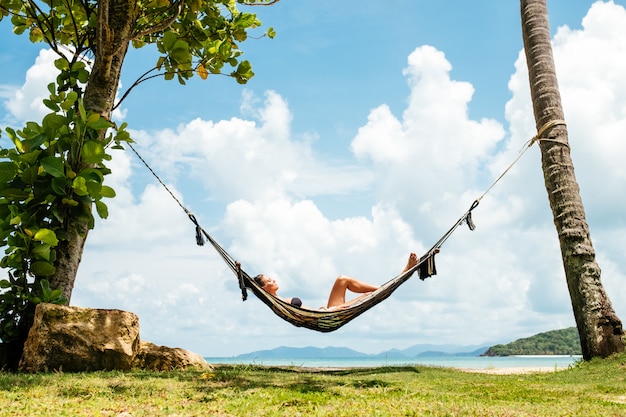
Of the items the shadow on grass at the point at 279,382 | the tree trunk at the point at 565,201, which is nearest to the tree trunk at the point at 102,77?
the shadow on grass at the point at 279,382

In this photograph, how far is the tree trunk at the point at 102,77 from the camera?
15.6ft

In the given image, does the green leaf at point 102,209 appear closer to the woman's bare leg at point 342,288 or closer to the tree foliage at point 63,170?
the tree foliage at point 63,170

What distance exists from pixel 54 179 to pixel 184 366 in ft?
6.22

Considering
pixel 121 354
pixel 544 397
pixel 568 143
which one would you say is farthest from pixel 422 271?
pixel 121 354

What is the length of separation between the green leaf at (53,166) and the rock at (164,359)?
165 cm

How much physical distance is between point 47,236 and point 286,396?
2.36 meters

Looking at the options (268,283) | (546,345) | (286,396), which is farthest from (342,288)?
(546,345)

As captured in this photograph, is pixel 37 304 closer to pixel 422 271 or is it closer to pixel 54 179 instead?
pixel 54 179

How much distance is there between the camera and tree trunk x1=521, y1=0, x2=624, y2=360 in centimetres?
561

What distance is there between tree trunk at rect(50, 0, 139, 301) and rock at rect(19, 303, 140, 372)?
45 cm

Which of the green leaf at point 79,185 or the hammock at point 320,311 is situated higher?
the green leaf at point 79,185

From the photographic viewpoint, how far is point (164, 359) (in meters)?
4.98

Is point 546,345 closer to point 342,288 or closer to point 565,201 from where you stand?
point 565,201

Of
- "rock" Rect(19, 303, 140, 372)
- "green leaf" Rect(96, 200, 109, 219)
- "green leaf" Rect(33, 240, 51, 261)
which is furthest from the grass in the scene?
"green leaf" Rect(96, 200, 109, 219)
